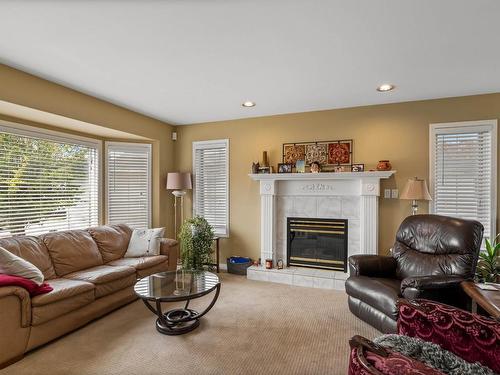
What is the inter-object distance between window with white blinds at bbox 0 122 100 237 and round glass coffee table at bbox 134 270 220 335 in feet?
6.20

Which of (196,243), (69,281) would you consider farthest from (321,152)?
(69,281)

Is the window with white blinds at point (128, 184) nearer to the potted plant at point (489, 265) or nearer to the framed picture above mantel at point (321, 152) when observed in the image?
the framed picture above mantel at point (321, 152)

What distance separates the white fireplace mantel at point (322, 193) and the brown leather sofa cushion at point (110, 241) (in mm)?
2073

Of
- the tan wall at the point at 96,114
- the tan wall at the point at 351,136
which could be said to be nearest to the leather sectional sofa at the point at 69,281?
the tan wall at the point at 96,114

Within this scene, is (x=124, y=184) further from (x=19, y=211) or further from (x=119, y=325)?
(x=119, y=325)

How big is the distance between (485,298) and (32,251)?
414 cm

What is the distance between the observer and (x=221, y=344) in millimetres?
2502

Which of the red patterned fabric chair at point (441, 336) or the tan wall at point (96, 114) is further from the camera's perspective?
the tan wall at point (96, 114)

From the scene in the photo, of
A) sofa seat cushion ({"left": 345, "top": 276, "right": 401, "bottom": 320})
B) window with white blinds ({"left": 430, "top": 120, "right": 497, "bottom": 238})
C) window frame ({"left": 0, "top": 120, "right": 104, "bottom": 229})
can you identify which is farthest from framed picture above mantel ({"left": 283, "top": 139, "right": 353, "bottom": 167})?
window frame ({"left": 0, "top": 120, "right": 104, "bottom": 229})

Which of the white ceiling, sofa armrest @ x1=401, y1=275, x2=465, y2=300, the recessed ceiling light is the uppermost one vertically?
the white ceiling

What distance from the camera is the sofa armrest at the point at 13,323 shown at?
217cm

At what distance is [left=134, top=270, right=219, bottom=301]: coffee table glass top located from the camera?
8.29ft

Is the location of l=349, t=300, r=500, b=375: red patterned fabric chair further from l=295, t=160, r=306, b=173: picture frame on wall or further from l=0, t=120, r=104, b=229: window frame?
l=0, t=120, r=104, b=229: window frame

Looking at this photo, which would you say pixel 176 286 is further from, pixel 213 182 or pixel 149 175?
pixel 149 175
